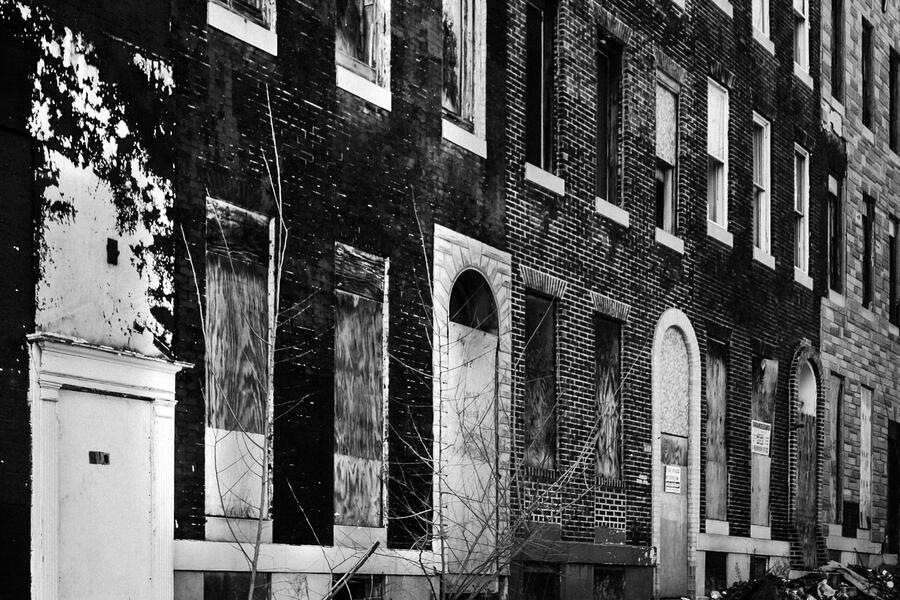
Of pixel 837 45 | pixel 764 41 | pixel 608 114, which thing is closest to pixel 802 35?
pixel 764 41

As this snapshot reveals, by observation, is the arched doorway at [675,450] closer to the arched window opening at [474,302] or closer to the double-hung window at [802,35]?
the arched window opening at [474,302]

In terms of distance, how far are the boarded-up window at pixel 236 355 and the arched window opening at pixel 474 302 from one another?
4.05m

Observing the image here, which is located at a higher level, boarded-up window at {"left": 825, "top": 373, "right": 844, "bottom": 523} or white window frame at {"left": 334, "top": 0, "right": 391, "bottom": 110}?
white window frame at {"left": 334, "top": 0, "right": 391, "bottom": 110}

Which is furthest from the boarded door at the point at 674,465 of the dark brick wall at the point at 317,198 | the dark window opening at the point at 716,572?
the dark brick wall at the point at 317,198

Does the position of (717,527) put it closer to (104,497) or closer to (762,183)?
(762,183)

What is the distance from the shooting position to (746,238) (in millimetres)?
25266

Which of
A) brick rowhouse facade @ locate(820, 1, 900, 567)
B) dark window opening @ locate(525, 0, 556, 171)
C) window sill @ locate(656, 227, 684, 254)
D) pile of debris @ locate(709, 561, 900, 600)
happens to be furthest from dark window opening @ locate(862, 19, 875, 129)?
dark window opening @ locate(525, 0, 556, 171)

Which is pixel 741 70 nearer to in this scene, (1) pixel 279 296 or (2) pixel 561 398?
(2) pixel 561 398

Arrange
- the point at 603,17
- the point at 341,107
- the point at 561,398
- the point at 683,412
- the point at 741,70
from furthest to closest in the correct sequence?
the point at 741,70, the point at 683,412, the point at 603,17, the point at 561,398, the point at 341,107

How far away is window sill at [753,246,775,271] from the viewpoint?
25.7m

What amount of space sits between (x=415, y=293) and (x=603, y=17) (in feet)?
20.6

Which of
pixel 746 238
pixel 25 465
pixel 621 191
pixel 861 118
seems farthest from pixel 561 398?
pixel 861 118

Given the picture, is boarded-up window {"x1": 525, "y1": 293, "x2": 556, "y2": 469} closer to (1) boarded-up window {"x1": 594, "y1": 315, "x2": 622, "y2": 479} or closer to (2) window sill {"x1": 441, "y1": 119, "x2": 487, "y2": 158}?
(1) boarded-up window {"x1": 594, "y1": 315, "x2": 622, "y2": 479}

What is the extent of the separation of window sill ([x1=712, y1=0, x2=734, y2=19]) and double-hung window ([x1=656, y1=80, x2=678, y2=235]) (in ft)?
7.51
